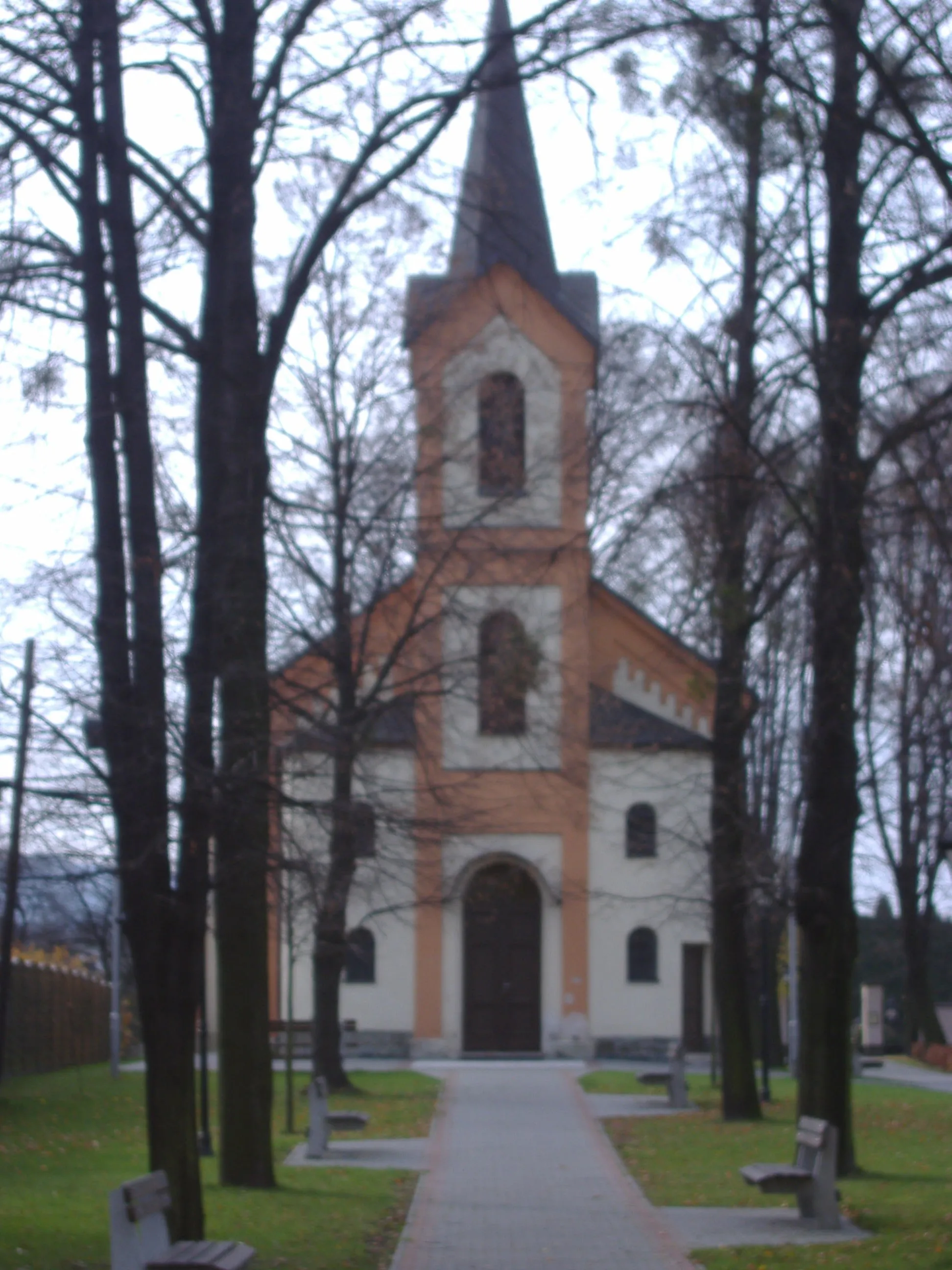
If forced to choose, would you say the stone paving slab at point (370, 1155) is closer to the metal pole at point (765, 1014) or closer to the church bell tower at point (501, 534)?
the church bell tower at point (501, 534)

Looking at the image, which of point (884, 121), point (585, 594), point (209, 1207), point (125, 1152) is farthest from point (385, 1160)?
point (585, 594)

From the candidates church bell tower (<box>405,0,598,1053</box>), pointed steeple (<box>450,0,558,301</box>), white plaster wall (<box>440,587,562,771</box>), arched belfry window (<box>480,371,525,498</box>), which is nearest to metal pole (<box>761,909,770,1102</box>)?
church bell tower (<box>405,0,598,1053</box>)

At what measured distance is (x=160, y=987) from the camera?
9.82 m

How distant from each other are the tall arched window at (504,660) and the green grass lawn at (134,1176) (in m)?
5.54

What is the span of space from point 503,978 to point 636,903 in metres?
3.41

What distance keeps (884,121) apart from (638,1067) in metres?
24.1

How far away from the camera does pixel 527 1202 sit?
14344 millimetres

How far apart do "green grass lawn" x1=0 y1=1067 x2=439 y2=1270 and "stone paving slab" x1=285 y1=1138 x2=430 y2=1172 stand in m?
0.31

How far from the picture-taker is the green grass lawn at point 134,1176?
36.0 feet

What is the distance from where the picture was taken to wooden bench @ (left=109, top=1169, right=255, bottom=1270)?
325 inches

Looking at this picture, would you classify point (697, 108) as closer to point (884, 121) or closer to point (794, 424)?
point (884, 121)

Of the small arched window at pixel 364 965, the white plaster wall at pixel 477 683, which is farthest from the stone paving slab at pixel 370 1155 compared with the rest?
the small arched window at pixel 364 965

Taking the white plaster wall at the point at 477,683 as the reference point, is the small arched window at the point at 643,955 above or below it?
below

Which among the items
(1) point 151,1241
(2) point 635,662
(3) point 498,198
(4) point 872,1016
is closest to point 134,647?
(1) point 151,1241
